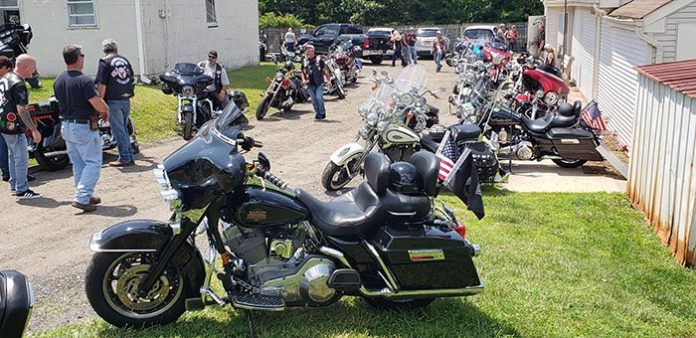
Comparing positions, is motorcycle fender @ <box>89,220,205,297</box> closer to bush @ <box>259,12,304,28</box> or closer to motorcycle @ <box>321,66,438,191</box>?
motorcycle @ <box>321,66,438,191</box>

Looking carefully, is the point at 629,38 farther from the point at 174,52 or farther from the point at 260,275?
the point at 174,52

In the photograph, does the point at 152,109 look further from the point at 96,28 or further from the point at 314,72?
the point at 96,28

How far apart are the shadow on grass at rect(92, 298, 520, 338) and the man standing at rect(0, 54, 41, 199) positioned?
4254mm

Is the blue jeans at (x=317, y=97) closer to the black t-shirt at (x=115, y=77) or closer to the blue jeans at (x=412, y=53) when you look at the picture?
the black t-shirt at (x=115, y=77)

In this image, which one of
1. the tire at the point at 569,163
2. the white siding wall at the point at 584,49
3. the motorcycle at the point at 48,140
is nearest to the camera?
the motorcycle at the point at 48,140

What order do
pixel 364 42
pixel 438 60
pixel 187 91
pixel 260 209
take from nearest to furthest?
pixel 260 209 → pixel 187 91 → pixel 438 60 → pixel 364 42

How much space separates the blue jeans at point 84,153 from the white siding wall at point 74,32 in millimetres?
10260

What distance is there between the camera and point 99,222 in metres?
7.76

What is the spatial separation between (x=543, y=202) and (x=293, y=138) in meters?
5.67

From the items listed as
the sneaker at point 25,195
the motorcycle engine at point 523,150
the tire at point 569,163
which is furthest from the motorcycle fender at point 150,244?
the tire at point 569,163

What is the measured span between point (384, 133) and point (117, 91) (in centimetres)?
401

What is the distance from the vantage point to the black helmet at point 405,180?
4.95 meters

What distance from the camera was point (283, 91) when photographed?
15734mm

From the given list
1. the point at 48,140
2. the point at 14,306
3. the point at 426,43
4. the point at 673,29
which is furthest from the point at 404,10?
the point at 14,306
